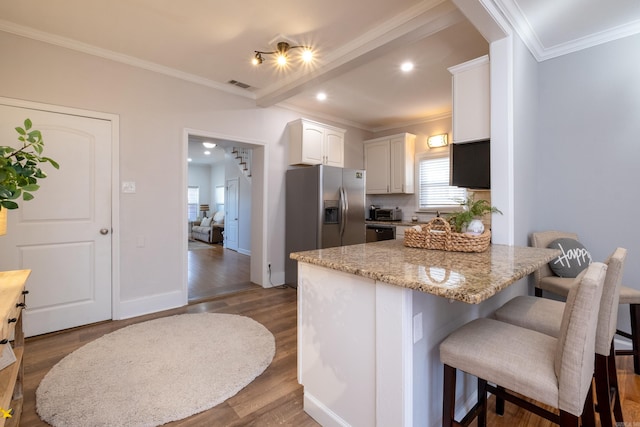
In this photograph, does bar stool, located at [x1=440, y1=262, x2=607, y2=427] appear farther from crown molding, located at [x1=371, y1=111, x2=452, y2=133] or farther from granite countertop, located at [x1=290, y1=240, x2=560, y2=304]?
crown molding, located at [x1=371, y1=111, x2=452, y2=133]

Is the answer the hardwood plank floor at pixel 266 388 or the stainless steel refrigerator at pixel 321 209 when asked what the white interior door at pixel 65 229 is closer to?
the hardwood plank floor at pixel 266 388

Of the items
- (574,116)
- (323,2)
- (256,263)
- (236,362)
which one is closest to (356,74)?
(323,2)

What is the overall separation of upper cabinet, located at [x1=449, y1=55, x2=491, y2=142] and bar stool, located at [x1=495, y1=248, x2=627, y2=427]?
1.23 m

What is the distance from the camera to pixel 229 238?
7.87 meters

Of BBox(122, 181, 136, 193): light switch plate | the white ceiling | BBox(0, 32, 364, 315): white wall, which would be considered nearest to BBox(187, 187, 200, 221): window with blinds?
BBox(0, 32, 364, 315): white wall

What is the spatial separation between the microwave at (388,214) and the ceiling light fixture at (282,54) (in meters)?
3.04

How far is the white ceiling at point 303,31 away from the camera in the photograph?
2162 millimetres

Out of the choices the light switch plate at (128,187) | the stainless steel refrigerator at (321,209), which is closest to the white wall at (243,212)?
the stainless steel refrigerator at (321,209)

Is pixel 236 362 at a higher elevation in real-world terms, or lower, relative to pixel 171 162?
lower

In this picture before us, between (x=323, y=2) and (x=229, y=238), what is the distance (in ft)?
21.6

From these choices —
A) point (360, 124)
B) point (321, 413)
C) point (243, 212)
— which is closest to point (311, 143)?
point (360, 124)

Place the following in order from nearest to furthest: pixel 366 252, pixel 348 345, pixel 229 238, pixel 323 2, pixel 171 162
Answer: pixel 348 345 → pixel 366 252 → pixel 323 2 → pixel 171 162 → pixel 229 238

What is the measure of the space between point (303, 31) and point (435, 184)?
3.33m

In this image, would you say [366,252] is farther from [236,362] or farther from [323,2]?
[323,2]
